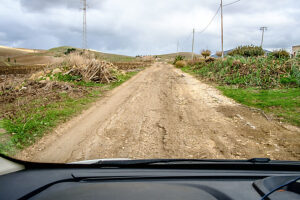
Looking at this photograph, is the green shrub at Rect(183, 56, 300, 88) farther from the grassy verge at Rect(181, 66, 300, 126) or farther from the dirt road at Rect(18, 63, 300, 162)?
the dirt road at Rect(18, 63, 300, 162)

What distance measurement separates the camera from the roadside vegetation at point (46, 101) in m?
4.74

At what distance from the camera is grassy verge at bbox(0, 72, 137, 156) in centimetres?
434

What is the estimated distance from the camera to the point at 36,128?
198 inches

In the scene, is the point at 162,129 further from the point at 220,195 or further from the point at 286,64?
the point at 286,64

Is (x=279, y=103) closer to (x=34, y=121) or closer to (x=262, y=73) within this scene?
(x=262, y=73)

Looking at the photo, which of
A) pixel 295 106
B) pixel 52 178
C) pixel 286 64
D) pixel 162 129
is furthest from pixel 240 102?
pixel 52 178

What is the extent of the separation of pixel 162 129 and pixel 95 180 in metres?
3.57

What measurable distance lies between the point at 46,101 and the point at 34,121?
261 centimetres

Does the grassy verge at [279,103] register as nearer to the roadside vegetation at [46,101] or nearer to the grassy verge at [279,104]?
the grassy verge at [279,104]

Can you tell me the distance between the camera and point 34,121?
5.47m

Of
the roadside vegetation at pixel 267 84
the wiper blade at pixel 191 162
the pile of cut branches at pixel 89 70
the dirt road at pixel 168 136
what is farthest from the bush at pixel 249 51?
the wiper blade at pixel 191 162

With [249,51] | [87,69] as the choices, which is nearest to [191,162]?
[87,69]

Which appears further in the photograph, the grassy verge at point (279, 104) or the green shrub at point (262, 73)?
the green shrub at point (262, 73)

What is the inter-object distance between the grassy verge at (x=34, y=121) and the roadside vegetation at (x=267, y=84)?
20.1ft
